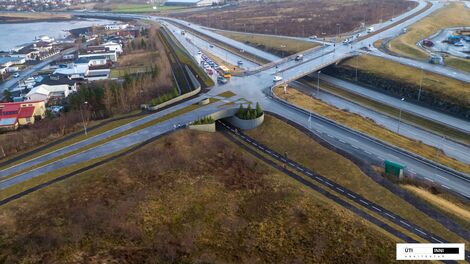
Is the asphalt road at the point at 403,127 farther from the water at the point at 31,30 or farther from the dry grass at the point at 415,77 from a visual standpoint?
the water at the point at 31,30

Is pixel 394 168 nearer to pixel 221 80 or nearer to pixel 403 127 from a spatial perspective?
pixel 403 127

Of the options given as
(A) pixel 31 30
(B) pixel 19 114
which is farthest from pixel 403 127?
(A) pixel 31 30

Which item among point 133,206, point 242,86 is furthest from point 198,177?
point 242,86

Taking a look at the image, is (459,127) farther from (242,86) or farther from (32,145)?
(32,145)

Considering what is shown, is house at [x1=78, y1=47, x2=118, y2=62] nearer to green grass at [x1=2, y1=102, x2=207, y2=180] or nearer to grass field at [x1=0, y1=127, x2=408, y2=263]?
green grass at [x1=2, y1=102, x2=207, y2=180]

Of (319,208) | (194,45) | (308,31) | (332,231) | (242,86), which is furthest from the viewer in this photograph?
(308,31)

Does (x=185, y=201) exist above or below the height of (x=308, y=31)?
below

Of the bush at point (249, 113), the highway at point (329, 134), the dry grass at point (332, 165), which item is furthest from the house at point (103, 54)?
the dry grass at point (332, 165)
